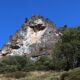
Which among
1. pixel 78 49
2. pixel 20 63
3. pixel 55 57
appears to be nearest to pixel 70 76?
pixel 78 49

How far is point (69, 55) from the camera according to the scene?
76.6 metres

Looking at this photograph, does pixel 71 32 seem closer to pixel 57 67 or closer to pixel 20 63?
pixel 57 67

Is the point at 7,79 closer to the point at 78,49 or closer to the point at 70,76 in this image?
the point at 70,76

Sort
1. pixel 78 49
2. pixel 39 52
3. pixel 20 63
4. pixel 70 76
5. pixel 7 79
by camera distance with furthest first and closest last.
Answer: pixel 39 52 → pixel 20 63 → pixel 78 49 → pixel 7 79 → pixel 70 76

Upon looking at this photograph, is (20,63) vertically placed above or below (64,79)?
above

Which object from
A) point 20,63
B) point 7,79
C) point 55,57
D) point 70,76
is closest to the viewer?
point 70,76

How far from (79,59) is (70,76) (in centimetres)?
6261

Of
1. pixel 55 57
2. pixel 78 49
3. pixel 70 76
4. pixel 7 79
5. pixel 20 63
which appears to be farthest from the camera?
pixel 20 63

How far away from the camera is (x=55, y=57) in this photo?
265 ft

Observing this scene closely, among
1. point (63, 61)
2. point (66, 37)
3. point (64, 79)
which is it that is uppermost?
point (66, 37)

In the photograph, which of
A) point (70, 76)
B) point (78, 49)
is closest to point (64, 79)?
point (70, 76)

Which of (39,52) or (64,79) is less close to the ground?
(39,52)

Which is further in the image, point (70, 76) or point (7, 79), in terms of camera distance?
point (7, 79)

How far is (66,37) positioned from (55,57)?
6.62 m
